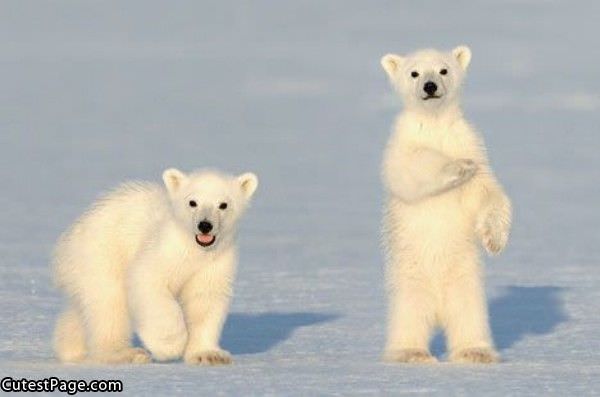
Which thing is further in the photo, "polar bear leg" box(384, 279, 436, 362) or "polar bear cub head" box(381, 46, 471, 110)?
"polar bear cub head" box(381, 46, 471, 110)

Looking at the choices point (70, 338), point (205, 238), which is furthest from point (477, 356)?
point (70, 338)

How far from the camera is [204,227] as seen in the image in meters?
6.78

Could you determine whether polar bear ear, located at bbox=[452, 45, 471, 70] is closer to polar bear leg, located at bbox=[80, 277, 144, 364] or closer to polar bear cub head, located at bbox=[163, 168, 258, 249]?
polar bear cub head, located at bbox=[163, 168, 258, 249]

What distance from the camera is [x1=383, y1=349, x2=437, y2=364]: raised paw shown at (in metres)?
7.07

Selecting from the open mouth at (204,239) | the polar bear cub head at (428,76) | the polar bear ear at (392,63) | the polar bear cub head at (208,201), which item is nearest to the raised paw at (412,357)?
the polar bear cub head at (208,201)

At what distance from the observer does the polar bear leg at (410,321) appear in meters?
7.20

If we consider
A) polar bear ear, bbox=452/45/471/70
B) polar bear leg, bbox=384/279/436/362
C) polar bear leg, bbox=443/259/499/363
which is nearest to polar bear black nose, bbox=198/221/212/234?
polar bear leg, bbox=384/279/436/362

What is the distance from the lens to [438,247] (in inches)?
288

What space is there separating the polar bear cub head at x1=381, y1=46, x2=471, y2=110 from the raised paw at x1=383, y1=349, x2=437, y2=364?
114 cm

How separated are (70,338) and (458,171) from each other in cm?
196

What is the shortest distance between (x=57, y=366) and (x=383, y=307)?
351cm

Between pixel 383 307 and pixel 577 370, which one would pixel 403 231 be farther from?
pixel 383 307

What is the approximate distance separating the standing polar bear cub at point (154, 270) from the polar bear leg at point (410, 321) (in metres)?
0.80

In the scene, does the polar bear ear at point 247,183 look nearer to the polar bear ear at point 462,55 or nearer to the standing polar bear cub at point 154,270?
the standing polar bear cub at point 154,270
